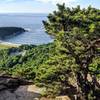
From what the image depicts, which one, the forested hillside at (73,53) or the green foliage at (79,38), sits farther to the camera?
the forested hillside at (73,53)

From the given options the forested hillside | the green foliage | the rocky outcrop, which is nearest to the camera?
the green foliage

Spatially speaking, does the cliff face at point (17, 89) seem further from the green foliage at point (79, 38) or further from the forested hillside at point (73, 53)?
the green foliage at point (79, 38)

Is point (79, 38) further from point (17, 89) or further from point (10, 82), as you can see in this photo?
point (10, 82)

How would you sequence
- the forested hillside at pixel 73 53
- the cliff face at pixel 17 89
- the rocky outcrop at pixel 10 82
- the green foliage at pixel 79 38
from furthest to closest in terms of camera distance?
the rocky outcrop at pixel 10 82, the cliff face at pixel 17 89, the forested hillside at pixel 73 53, the green foliage at pixel 79 38

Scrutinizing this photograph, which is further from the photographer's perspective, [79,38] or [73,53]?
[73,53]

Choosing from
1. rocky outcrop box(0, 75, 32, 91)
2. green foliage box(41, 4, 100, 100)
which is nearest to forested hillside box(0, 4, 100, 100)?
green foliage box(41, 4, 100, 100)

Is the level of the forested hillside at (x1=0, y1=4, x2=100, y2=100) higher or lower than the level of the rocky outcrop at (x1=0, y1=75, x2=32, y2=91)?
higher

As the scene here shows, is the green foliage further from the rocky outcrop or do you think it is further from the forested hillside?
the rocky outcrop

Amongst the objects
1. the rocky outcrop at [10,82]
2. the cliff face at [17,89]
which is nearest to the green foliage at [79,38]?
the cliff face at [17,89]

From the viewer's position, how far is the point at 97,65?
34.2 meters

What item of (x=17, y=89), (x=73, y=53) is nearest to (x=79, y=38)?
(x=73, y=53)

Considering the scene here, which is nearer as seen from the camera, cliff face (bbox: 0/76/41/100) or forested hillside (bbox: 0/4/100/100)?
forested hillside (bbox: 0/4/100/100)

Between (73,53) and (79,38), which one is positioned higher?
(79,38)

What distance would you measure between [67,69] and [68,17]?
5.11m
